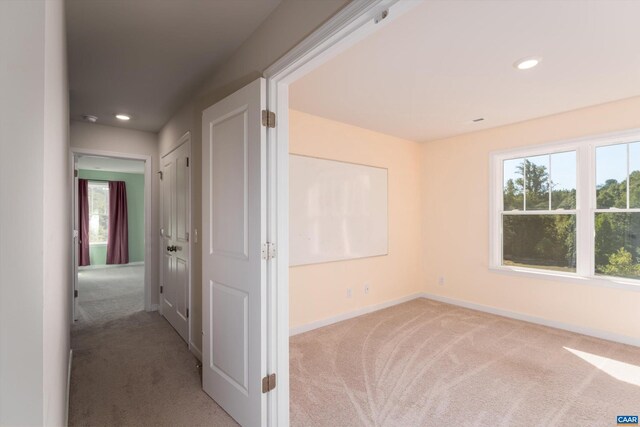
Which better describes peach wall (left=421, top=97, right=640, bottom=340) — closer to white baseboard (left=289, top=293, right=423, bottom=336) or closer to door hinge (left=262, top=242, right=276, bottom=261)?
white baseboard (left=289, top=293, right=423, bottom=336)

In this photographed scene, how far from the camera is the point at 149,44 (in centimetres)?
209

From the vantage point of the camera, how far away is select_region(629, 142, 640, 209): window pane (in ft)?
10.1

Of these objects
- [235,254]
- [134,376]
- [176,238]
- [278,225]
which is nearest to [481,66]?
[278,225]

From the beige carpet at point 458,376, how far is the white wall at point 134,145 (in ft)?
7.60

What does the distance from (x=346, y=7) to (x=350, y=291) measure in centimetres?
326

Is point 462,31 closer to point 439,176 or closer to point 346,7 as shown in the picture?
point 346,7

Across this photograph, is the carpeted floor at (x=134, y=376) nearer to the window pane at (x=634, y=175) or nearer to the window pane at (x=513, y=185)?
the window pane at (x=513, y=185)

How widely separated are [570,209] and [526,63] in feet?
6.69

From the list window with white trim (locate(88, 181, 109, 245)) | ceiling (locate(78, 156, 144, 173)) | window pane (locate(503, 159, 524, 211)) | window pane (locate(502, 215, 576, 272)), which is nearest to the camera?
window pane (locate(502, 215, 576, 272))

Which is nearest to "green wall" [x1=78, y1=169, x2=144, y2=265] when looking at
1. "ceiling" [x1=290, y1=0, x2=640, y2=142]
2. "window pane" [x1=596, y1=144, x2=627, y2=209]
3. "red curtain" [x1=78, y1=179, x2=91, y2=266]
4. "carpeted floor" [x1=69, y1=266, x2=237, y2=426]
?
"red curtain" [x1=78, y1=179, x2=91, y2=266]

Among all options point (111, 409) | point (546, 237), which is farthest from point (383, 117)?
point (111, 409)

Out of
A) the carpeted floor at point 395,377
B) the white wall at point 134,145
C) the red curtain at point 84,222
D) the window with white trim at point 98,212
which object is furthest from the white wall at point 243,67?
the window with white trim at point 98,212

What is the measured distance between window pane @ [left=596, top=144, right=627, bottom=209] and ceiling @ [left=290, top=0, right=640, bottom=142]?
21.2 inches

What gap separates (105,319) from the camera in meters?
3.80
